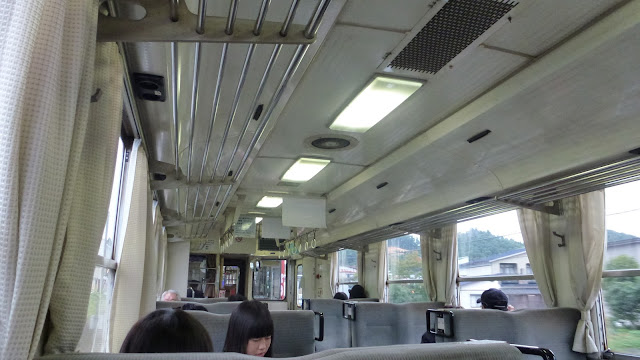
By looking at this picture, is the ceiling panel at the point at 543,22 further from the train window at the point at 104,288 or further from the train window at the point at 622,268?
the train window at the point at 104,288

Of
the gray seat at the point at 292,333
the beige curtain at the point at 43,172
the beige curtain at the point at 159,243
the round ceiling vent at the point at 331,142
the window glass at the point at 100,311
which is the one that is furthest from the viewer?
the beige curtain at the point at 159,243

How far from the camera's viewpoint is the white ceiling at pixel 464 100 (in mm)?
2604

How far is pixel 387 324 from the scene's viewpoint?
6082 mm

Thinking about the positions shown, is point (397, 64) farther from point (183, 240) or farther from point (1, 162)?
point (183, 240)

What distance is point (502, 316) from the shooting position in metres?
4.13

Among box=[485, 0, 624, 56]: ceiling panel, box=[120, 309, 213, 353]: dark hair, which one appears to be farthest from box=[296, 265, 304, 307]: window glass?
box=[120, 309, 213, 353]: dark hair

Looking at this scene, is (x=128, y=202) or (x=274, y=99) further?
(x=128, y=202)

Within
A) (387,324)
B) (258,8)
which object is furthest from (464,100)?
(387,324)

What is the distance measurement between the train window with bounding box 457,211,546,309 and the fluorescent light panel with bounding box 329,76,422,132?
9.00 feet

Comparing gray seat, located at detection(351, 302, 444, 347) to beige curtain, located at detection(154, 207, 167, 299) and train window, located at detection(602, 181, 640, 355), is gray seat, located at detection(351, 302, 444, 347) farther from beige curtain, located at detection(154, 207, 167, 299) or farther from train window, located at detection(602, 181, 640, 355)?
beige curtain, located at detection(154, 207, 167, 299)

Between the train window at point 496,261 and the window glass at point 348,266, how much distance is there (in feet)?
13.3

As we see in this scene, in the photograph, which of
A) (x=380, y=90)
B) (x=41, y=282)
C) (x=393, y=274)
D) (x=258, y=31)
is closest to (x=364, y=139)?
(x=380, y=90)

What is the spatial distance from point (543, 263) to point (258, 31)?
4434mm

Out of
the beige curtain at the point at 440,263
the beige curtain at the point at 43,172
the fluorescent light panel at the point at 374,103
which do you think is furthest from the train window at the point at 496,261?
the beige curtain at the point at 43,172
